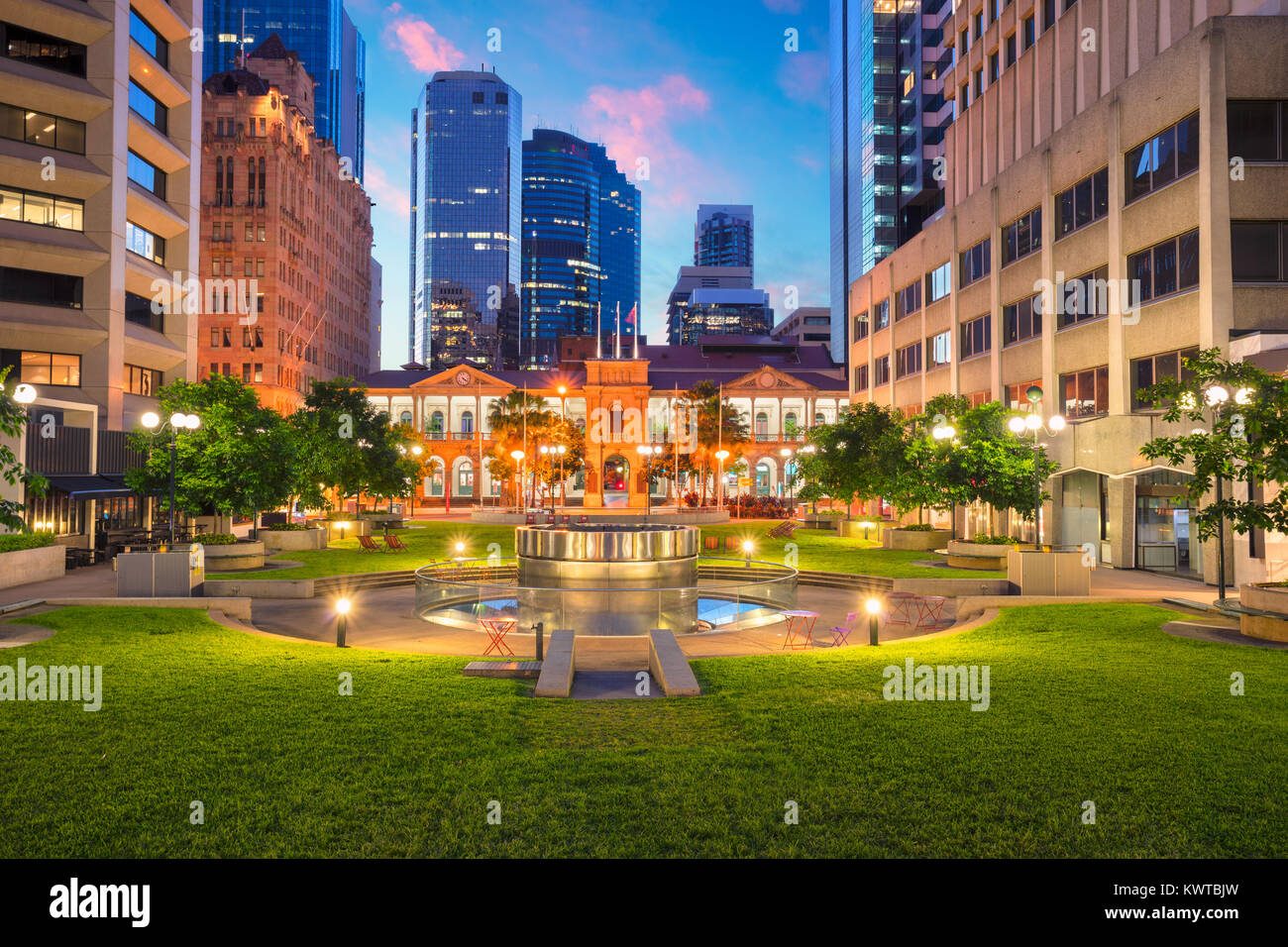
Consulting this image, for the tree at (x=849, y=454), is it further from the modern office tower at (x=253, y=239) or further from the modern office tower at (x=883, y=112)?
the modern office tower at (x=253, y=239)

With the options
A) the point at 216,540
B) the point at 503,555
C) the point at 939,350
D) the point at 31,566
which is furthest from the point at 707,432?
the point at 31,566

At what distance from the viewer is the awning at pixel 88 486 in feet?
107

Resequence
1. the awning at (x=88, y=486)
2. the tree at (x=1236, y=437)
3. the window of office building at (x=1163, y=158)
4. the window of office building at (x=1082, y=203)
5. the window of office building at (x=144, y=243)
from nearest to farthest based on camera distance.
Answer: the tree at (x=1236, y=437), the window of office building at (x=1163, y=158), the awning at (x=88, y=486), the window of office building at (x=1082, y=203), the window of office building at (x=144, y=243)

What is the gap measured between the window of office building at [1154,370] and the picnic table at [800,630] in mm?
16826

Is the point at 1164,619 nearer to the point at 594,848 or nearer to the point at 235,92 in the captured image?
the point at 594,848

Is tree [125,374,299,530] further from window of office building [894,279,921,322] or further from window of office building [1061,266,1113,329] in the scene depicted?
window of office building [894,279,921,322]

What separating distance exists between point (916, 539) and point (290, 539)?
1201 inches

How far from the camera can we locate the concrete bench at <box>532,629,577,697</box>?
1178 cm

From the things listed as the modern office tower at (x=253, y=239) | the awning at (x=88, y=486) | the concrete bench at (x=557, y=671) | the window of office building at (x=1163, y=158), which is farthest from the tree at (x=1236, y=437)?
the modern office tower at (x=253, y=239)

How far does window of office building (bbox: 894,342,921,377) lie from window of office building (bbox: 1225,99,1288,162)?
89.8 ft

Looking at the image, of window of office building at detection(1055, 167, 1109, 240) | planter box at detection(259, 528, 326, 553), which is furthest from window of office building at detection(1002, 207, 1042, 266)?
planter box at detection(259, 528, 326, 553)

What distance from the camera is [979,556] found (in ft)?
98.3

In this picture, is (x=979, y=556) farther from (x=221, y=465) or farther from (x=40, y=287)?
(x=40, y=287)
